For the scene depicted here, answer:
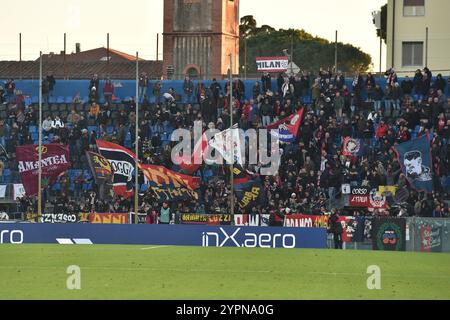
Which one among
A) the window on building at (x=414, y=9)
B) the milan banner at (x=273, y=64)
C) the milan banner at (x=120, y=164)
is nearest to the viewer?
the milan banner at (x=120, y=164)

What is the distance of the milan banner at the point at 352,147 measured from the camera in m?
52.7

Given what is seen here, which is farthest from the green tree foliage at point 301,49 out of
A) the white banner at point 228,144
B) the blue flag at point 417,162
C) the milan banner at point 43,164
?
the blue flag at point 417,162

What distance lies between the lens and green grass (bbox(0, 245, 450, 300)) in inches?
1041

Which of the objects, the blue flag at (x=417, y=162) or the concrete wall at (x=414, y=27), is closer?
the blue flag at (x=417, y=162)

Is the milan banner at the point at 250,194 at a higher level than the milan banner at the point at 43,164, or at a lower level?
lower

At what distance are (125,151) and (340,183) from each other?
9854 mm

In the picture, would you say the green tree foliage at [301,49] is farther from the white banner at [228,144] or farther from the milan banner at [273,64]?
the white banner at [228,144]

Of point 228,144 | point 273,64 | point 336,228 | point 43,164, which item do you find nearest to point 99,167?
point 43,164

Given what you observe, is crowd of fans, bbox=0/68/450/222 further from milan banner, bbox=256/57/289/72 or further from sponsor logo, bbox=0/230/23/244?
sponsor logo, bbox=0/230/23/244

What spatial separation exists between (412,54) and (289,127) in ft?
48.3

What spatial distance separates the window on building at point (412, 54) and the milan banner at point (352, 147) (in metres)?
14.3

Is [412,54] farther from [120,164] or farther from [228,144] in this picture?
[120,164]

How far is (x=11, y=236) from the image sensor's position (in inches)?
1686
